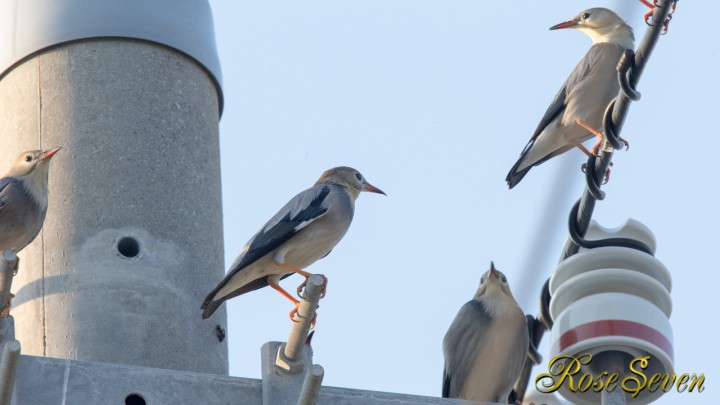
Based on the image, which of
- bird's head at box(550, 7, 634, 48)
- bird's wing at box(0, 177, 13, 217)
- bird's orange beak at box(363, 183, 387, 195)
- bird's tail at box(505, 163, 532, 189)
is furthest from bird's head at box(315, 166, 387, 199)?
bird's head at box(550, 7, 634, 48)

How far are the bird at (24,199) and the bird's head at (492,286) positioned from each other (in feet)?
8.88

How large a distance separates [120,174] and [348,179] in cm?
163

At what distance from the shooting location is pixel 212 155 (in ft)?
36.4

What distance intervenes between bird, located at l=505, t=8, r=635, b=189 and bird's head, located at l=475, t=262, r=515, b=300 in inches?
62.3

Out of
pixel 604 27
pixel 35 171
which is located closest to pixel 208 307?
pixel 35 171

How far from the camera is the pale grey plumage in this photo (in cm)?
1005

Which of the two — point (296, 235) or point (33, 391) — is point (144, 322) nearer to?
point (296, 235)

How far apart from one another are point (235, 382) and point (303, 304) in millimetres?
623

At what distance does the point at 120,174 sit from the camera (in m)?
10.5

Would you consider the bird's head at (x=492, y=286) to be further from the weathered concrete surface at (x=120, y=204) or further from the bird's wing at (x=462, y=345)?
the weathered concrete surface at (x=120, y=204)

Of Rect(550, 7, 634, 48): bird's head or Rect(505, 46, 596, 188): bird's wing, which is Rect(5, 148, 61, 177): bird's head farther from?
Rect(550, 7, 634, 48): bird's head

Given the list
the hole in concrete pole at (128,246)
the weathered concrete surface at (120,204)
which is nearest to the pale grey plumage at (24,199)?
the weathered concrete surface at (120,204)

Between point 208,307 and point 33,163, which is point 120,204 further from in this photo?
point 208,307

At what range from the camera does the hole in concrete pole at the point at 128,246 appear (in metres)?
10.3
